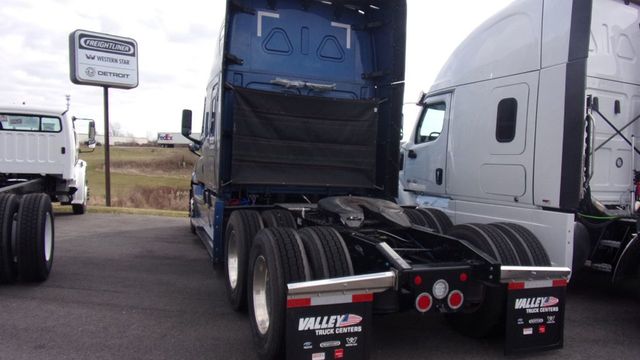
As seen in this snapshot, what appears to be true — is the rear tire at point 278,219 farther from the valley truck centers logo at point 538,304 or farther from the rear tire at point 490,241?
the valley truck centers logo at point 538,304

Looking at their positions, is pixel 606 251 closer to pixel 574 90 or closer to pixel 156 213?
pixel 574 90

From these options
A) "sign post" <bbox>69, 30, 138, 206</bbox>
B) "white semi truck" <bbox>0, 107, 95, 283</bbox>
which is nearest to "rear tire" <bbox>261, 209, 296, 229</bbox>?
"white semi truck" <bbox>0, 107, 95, 283</bbox>

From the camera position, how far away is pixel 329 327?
3.15m

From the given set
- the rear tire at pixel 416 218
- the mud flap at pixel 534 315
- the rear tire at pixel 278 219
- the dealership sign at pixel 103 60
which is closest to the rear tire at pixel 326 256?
the mud flap at pixel 534 315

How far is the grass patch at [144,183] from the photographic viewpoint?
A: 18.4 m

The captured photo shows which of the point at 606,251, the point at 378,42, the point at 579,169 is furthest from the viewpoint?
the point at 378,42

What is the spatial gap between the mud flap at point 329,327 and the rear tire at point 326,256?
13.8 inches

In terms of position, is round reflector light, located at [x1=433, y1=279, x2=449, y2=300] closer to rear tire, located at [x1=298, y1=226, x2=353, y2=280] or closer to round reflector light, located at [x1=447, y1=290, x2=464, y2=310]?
round reflector light, located at [x1=447, y1=290, x2=464, y2=310]

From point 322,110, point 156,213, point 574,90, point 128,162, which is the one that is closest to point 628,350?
point 574,90

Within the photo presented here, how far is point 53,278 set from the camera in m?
6.13

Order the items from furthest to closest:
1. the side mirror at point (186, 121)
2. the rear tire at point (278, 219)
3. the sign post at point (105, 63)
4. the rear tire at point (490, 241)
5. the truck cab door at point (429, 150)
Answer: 1. the sign post at point (105, 63)
2. the side mirror at point (186, 121)
3. the truck cab door at point (429, 150)
4. the rear tire at point (278, 219)
5. the rear tire at point (490, 241)

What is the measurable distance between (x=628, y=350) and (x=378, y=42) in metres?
4.16

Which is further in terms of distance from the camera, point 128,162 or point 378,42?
point 128,162

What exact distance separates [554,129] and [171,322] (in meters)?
4.18
